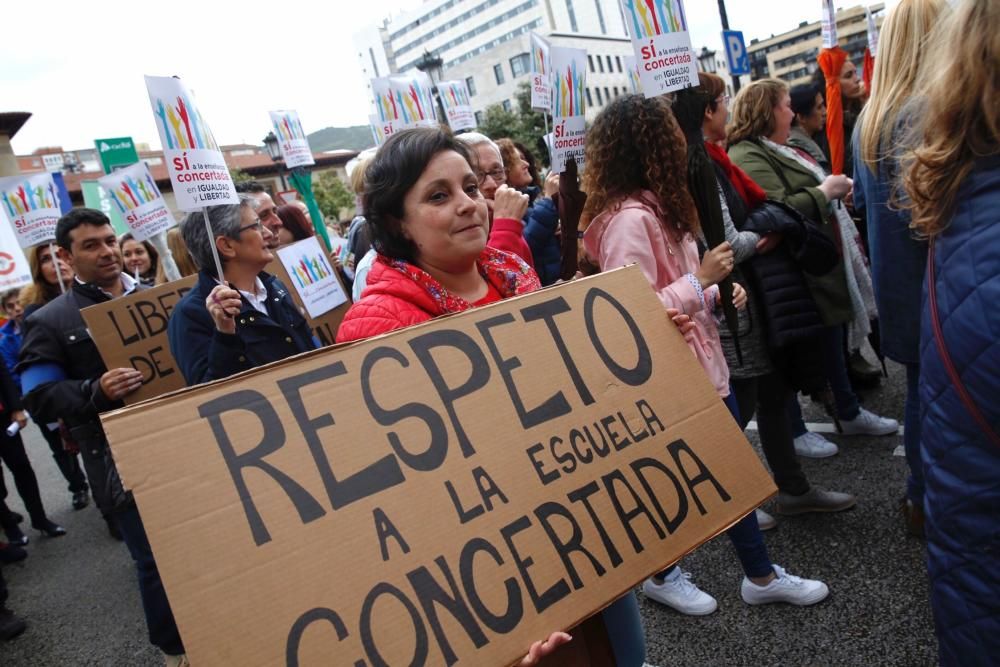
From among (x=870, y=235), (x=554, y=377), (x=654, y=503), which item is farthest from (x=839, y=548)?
(x=554, y=377)

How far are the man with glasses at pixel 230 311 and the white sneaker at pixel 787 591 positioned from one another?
6.68 ft

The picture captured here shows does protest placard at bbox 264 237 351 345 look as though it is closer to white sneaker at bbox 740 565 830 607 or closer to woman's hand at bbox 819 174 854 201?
white sneaker at bbox 740 565 830 607

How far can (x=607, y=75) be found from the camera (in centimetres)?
6425

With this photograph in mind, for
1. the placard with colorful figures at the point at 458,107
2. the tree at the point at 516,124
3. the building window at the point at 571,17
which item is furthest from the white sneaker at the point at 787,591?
the building window at the point at 571,17

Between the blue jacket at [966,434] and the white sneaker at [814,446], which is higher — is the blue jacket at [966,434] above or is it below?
above

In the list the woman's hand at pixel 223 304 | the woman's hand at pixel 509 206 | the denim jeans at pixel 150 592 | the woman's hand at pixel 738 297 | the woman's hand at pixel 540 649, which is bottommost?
the denim jeans at pixel 150 592

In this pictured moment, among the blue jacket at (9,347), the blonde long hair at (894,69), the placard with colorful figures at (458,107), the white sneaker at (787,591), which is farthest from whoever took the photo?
the placard with colorful figures at (458,107)

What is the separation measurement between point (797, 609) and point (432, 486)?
1.96 metres

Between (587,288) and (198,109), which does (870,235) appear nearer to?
(587,288)

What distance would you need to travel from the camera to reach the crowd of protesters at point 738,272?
128 cm

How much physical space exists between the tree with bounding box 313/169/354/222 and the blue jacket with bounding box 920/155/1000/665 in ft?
140

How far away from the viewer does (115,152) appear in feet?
23.6

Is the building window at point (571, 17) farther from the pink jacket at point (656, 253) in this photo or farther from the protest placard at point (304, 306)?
the pink jacket at point (656, 253)

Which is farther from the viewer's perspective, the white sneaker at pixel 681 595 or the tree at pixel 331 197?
the tree at pixel 331 197
